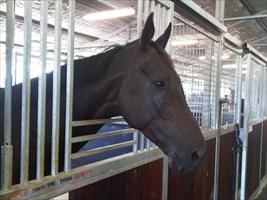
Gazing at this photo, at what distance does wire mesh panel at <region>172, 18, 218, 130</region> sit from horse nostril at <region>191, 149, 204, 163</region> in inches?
38.1

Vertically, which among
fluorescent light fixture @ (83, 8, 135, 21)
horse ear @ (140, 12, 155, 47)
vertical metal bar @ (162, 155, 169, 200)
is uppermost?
fluorescent light fixture @ (83, 8, 135, 21)

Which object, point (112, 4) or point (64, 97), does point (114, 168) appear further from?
point (112, 4)

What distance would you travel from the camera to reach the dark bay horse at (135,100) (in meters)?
1.02

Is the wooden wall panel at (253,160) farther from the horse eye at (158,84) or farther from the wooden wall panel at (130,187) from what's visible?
the horse eye at (158,84)

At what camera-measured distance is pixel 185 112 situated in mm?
1062

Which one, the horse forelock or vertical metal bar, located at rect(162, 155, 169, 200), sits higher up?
the horse forelock

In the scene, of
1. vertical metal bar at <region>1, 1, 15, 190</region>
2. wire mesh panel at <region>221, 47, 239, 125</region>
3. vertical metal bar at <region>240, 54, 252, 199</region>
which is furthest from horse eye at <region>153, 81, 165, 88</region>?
vertical metal bar at <region>240, 54, 252, 199</region>

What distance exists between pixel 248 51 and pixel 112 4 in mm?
2164

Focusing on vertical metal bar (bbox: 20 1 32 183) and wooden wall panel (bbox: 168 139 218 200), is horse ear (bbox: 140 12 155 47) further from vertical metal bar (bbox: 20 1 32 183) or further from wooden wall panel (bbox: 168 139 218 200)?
wooden wall panel (bbox: 168 139 218 200)

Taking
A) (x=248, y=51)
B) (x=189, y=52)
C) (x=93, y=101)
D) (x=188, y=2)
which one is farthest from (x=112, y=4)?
(x=93, y=101)

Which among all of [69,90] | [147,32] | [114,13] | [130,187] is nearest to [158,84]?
[147,32]

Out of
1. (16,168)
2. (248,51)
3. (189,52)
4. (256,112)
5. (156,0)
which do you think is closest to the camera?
(16,168)

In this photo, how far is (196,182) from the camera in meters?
2.13

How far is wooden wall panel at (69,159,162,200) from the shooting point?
121 cm
